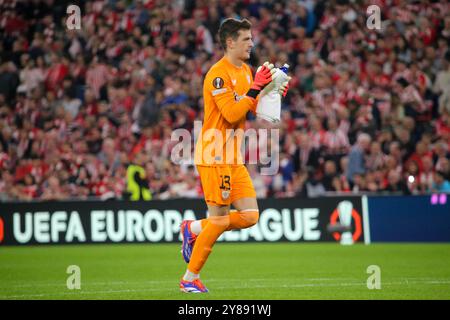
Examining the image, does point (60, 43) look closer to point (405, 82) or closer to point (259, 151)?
point (259, 151)

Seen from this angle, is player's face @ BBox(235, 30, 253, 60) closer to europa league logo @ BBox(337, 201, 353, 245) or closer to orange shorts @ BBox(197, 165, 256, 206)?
orange shorts @ BBox(197, 165, 256, 206)

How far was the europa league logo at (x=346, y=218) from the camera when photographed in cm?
1842

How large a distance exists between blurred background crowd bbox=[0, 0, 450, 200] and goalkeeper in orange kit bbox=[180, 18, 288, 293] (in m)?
9.05

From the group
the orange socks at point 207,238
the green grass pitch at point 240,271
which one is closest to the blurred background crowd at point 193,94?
the green grass pitch at point 240,271

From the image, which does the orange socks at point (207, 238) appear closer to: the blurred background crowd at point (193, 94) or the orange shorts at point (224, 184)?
the orange shorts at point (224, 184)

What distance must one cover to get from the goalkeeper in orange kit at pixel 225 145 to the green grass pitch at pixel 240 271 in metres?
0.62

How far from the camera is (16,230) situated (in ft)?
63.8

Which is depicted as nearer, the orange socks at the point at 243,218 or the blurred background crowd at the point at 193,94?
the orange socks at the point at 243,218

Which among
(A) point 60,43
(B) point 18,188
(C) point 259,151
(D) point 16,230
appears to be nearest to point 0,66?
(A) point 60,43

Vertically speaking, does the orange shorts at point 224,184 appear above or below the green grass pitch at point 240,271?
above

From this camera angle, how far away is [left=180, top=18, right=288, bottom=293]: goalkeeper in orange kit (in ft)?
32.0

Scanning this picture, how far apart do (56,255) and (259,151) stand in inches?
194

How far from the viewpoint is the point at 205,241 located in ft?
32.3

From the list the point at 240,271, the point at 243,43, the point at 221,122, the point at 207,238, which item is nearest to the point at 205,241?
the point at 207,238
